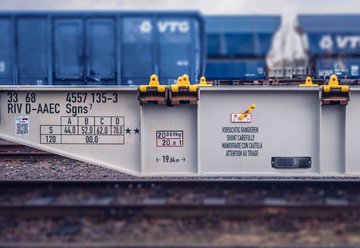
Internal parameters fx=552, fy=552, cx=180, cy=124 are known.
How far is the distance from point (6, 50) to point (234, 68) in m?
7.41

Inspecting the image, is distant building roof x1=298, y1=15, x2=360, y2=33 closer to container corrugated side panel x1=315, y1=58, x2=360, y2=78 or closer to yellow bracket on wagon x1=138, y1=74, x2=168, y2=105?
container corrugated side panel x1=315, y1=58, x2=360, y2=78

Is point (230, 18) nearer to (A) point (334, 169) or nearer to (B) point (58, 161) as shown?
(B) point (58, 161)

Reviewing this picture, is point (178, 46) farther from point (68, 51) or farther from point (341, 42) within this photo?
point (341, 42)

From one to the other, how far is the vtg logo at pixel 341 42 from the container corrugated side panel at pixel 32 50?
948 centimetres

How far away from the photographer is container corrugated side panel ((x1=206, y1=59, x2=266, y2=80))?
1817 centimetres

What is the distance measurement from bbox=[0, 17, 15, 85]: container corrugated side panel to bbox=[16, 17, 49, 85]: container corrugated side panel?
0.80 ft

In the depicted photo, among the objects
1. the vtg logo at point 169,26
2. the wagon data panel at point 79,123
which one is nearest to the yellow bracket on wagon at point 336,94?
the wagon data panel at point 79,123

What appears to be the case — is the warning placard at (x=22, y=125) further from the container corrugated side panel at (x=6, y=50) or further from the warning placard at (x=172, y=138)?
the container corrugated side panel at (x=6, y=50)

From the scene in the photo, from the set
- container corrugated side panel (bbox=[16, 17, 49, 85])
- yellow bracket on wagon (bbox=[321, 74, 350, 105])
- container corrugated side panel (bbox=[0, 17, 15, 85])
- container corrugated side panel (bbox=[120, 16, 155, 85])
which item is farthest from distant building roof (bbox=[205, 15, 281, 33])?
yellow bracket on wagon (bbox=[321, 74, 350, 105])

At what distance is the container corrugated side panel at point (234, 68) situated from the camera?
18.2 m

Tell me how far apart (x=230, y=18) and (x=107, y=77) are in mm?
4971

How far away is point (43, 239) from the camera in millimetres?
5777

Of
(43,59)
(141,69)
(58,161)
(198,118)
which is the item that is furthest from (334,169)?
(43,59)

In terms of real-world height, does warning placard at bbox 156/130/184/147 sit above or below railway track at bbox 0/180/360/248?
above
